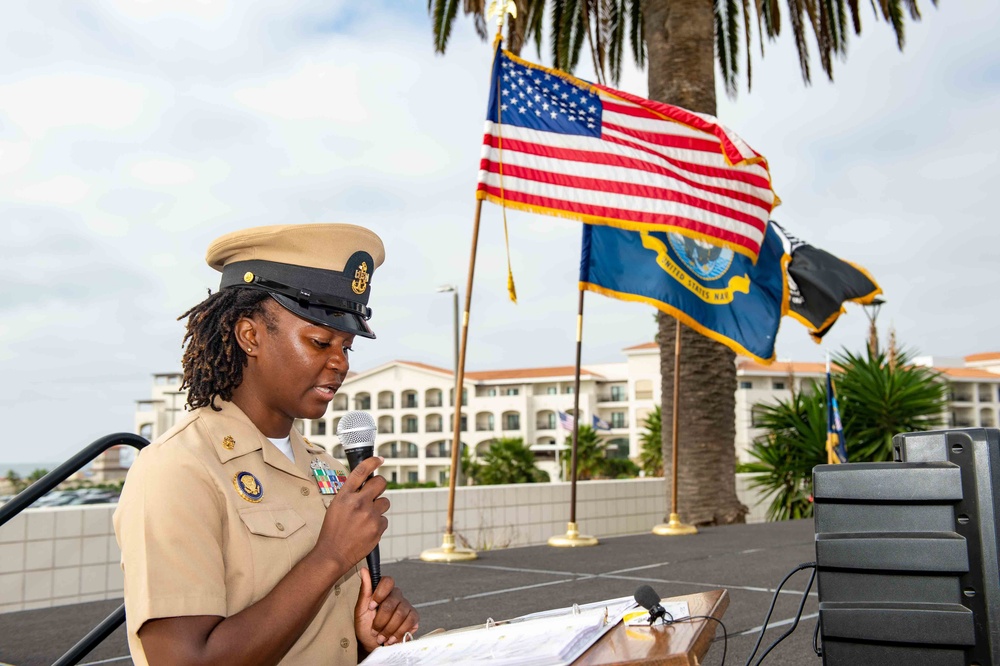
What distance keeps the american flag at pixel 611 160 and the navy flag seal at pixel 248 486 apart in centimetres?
582

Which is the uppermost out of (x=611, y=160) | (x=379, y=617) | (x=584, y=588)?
(x=611, y=160)

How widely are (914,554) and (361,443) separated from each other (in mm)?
1335

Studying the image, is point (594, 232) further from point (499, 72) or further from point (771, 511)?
point (771, 511)

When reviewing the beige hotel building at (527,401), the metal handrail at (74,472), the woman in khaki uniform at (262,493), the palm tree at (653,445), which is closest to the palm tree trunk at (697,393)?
the metal handrail at (74,472)

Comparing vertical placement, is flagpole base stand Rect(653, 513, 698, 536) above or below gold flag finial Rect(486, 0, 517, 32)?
below

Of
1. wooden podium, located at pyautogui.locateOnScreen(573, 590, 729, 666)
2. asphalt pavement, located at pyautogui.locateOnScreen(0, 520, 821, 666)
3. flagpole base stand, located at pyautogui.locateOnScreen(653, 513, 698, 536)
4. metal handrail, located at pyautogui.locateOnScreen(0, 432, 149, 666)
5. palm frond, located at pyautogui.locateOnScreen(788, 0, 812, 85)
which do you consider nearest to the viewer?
wooden podium, located at pyautogui.locateOnScreen(573, 590, 729, 666)

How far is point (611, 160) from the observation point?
8.24m

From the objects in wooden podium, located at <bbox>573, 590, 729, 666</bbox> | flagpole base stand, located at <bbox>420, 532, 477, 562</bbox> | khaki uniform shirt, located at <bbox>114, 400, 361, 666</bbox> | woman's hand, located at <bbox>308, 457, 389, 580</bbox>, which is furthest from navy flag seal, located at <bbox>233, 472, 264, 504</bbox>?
flagpole base stand, located at <bbox>420, 532, 477, 562</bbox>

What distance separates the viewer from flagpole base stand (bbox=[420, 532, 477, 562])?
743 centimetres

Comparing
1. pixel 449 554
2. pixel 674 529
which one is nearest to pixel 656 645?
pixel 449 554

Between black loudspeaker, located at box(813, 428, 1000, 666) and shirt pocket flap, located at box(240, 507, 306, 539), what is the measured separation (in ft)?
4.22

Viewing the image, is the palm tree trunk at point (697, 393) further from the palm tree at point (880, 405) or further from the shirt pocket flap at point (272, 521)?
the shirt pocket flap at point (272, 521)

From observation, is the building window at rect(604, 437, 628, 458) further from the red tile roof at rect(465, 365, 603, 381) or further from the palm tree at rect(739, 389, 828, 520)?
the palm tree at rect(739, 389, 828, 520)

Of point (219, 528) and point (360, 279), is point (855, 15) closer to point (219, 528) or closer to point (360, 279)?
point (360, 279)
